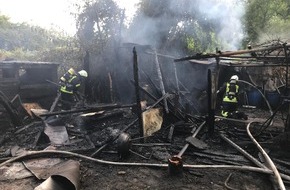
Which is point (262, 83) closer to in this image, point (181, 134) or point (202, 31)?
point (202, 31)

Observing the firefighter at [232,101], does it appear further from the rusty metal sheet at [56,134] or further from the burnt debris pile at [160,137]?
the rusty metal sheet at [56,134]

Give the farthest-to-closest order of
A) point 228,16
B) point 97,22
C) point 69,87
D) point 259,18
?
point 259,18 < point 228,16 < point 97,22 < point 69,87

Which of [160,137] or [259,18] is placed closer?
[160,137]

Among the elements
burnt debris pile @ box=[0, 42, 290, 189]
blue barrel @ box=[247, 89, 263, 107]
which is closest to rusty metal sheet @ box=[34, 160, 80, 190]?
burnt debris pile @ box=[0, 42, 290, 189]

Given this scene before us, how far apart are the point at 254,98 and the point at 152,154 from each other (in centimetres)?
1053

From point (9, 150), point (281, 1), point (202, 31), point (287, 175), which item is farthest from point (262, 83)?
point (281, 1)

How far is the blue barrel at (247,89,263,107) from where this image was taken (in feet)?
50.4

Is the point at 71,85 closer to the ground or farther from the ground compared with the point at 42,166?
farther from the ground

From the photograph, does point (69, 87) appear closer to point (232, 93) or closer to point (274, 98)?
point (232, 93)

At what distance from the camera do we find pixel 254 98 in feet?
50.8

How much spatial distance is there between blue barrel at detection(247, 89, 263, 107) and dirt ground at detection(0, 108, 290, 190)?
541cm

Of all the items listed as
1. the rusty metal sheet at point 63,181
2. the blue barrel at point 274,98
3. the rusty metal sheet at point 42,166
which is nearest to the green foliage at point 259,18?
the blue barrel at point 274,98

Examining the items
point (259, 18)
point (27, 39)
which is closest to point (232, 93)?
point (259, 18)

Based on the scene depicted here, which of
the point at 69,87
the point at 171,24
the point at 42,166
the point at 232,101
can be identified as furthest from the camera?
the point at 171,24
